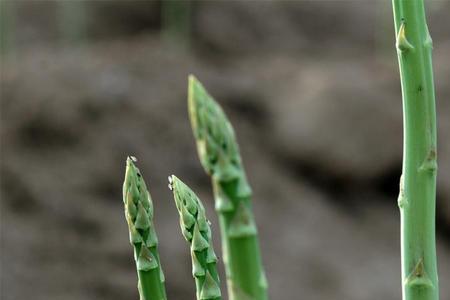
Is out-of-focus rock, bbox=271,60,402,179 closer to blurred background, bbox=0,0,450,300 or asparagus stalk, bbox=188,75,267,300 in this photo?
blurred background, bbox=0,0,450,300

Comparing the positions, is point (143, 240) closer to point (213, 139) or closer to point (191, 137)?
point (213, 139)

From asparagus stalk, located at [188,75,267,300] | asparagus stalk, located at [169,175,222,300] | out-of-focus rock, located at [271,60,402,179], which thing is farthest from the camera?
out-of-focus rock, located at [271,60,402,179]

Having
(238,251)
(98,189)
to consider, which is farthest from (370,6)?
(238,251)

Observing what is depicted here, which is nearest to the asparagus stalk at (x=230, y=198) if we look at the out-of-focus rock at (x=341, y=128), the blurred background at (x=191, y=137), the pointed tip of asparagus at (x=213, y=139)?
the pointed tip of asparagus at (x=213, y=139)

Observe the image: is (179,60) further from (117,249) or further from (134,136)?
(117,249)

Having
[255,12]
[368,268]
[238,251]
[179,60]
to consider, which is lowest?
[238,251]

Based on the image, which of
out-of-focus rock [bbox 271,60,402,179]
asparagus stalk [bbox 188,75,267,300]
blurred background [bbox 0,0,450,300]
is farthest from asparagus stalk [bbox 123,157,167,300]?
out-of-focus rock [bbox 271,60,402,179]

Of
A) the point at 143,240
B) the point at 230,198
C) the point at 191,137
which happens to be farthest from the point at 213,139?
the point at 191,137
